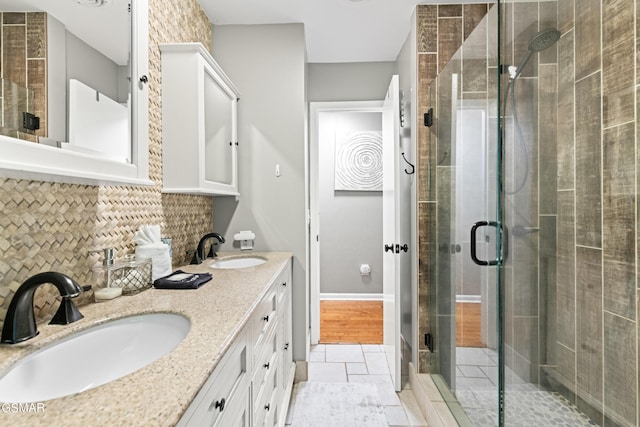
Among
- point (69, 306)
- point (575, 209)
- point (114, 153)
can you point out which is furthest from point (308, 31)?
point (69, 306)

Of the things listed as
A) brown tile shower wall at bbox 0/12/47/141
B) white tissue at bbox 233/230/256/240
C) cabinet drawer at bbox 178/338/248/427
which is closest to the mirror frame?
brown tile shower wall at bbox 0/12/47/141

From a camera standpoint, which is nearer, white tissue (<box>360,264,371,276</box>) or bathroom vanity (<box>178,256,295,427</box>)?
bathroom vanity (<box>178,256,295,427</box>)

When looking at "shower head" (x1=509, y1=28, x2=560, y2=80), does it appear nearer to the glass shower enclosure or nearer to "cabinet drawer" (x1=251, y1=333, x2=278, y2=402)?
the glass shower enclosure

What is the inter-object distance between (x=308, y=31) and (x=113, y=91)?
68.3 inches

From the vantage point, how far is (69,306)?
35.2 inches

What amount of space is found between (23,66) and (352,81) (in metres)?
2.51

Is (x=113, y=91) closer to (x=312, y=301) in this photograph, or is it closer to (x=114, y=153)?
(x=114, y=153)

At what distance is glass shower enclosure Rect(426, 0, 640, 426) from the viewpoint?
117 centimetres

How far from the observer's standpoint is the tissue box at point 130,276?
117 cm

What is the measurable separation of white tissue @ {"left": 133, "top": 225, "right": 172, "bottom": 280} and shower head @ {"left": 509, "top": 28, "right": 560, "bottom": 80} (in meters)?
1.61

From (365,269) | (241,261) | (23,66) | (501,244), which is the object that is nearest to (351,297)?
(365,269)

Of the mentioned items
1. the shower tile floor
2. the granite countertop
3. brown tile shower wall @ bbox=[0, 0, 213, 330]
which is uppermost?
brown tile shower wall @ bbox=[0, 0, 213, 330]

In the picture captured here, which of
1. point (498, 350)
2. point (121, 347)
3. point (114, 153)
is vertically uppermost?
point (114, 153)

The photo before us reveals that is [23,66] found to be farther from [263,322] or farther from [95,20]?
[263,322]
